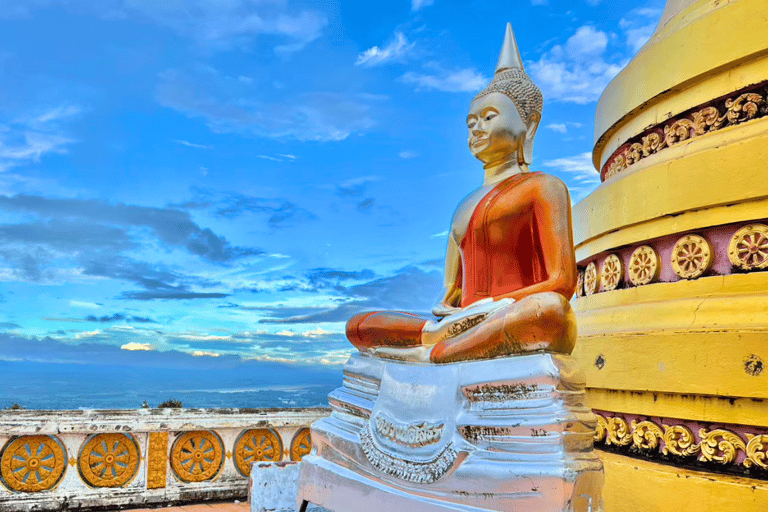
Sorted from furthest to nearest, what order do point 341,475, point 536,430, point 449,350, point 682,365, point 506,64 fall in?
point 506,64
point 682,365
point 341,475
point 449,350
point 536,430

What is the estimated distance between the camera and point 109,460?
5.16 metres

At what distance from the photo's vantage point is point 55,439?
16.5 feet

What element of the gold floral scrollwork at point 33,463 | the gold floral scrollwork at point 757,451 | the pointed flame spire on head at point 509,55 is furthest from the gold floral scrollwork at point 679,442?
the gold floral scrollwork at point 33,463

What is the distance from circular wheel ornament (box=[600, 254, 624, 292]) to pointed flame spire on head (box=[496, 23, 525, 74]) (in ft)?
5.36

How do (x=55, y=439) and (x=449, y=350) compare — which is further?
(x=55, y=439)

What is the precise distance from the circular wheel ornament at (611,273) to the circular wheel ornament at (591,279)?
117 mm

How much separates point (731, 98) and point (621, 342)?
174cm

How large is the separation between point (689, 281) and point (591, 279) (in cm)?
113

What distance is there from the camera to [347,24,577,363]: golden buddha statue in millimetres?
3088

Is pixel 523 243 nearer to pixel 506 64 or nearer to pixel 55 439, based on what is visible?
pixel 506 64

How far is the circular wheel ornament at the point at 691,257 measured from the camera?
4.02m

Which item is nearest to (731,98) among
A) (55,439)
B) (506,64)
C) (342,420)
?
(506,64)

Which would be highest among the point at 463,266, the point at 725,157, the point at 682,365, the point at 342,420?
the point at 725,157

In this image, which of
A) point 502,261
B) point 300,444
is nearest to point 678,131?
point 502,261
